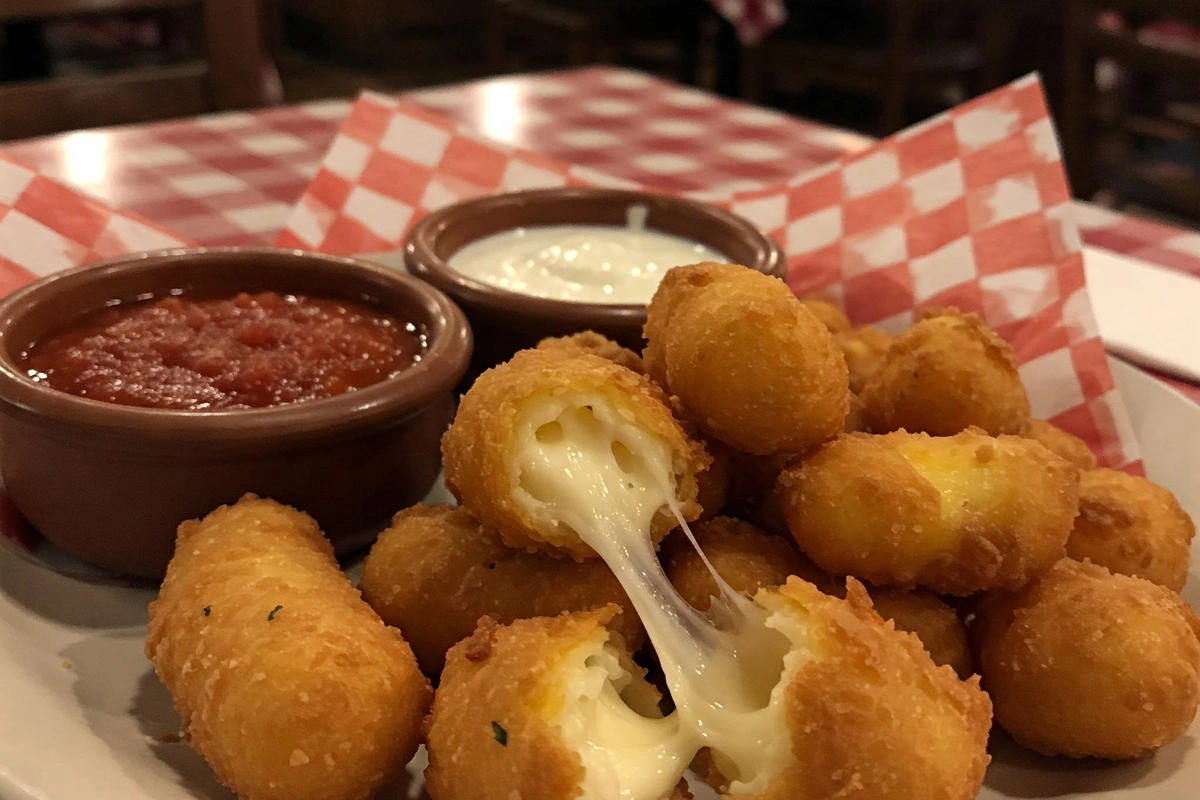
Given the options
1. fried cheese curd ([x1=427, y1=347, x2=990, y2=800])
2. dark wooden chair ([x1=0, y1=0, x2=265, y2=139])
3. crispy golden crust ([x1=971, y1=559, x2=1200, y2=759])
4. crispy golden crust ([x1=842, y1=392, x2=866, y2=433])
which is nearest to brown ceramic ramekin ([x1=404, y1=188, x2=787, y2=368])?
crispy golden crust ([x1=842, y1=392, x2=866, y2=433])

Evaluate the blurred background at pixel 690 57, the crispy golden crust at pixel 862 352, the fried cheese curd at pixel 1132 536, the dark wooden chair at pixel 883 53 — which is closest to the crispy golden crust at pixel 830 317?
the crispy golden crust at pixel 862 352

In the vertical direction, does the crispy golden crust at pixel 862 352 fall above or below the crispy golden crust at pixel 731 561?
below

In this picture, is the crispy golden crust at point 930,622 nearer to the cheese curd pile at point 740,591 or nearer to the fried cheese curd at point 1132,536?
the cheese curd pile at point 740,591

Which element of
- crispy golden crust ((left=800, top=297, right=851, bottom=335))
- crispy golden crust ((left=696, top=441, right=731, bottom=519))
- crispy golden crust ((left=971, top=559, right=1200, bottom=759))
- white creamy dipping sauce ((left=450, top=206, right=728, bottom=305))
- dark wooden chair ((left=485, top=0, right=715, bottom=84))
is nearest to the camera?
crispy golden crust ((left=971, top=559, right=1200, bottom=759))

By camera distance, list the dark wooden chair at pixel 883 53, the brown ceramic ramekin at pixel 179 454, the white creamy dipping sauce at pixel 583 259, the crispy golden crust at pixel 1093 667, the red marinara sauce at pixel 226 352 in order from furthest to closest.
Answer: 1. the dark wooden chair at pixel 883 53
2. the white creamy dipping sauce at pixel 583 259
3. the red marinara sauce at pixel 226 352
4. the brown ceramic ramekin at pixel 179 454
5. the crispy golden crust at pixel 1093 667

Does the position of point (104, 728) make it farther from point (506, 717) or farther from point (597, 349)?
point (597, 349)

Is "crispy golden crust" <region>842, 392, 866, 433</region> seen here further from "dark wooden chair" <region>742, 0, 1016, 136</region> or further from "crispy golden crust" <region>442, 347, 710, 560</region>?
"dark wooden chair" <region>742, 0, 1016, 136</region>

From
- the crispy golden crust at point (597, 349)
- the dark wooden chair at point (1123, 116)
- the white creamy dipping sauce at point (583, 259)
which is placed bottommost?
the dark wooden chair at point (1123, 116)
